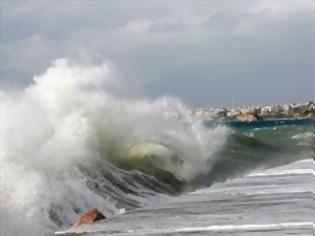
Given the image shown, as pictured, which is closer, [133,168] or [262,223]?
[262,223]

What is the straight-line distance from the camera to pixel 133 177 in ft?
68.8

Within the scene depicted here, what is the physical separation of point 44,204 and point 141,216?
14.1 feet

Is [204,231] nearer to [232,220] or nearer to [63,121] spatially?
[232,220]

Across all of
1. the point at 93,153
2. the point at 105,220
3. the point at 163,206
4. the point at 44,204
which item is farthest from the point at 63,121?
the point at 105,220

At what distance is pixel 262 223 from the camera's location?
877 cm

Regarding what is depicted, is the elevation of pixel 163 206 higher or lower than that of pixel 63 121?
lower

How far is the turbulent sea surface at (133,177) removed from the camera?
30.8ft

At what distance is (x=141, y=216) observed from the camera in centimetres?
988

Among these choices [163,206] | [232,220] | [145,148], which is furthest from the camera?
[145,148]

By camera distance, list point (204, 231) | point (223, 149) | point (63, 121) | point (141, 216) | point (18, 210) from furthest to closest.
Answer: point (223, 149) → point (63, 121) → point (18, 210) → point (141, 216) → point (204, 231)

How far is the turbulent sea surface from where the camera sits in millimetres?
9375

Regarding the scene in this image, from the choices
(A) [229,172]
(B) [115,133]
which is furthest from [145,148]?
(A) [229,172]

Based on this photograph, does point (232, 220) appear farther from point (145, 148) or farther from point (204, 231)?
point (145, 148)

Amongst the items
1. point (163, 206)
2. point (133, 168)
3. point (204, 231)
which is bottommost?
point (204, 231)
